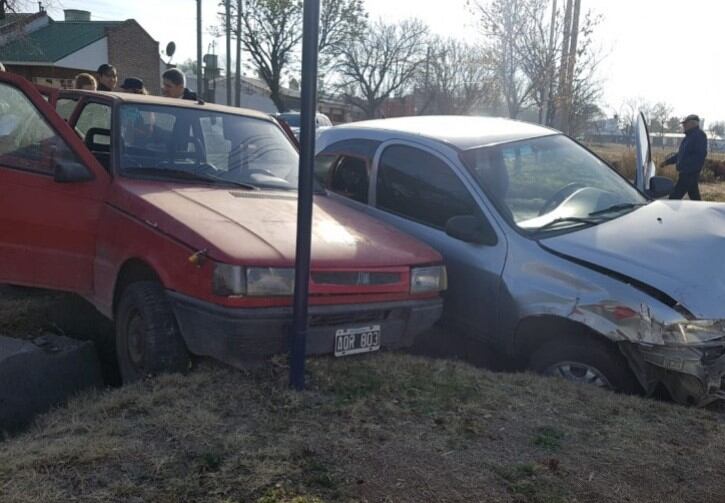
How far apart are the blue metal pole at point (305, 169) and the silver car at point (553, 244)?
4.56 ft

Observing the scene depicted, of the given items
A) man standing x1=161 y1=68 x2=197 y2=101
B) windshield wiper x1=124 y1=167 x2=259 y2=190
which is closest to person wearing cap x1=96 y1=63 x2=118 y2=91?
man standing x1=161 y1=68 x2=197 y2=101

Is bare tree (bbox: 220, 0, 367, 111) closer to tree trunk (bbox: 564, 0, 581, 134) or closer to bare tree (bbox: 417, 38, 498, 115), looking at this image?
bare tree (bbox: 417, 38, 498, 115)

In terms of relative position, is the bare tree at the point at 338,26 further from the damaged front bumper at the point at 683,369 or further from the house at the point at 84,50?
the damaged front bumper at the point at 683,369

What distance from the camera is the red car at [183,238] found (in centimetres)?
374

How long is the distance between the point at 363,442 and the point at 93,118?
136 inches

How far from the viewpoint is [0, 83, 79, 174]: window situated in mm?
4762

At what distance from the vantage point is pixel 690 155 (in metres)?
11.7

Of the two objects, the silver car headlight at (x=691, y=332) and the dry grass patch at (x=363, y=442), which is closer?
the dry grass patch at (x=363, y=442)

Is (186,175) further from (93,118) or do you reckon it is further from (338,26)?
(338,26)

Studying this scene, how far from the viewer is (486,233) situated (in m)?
4.59

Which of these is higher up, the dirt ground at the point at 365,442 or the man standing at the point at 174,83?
the man standing at the point at 174,83

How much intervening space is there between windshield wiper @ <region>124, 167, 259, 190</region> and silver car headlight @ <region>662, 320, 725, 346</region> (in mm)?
2876

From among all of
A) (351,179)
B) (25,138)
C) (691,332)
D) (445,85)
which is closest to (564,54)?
(351,179)

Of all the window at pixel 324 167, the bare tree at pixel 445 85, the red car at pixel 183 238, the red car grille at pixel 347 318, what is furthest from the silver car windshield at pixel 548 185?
the bare tree at pixel 445 85
